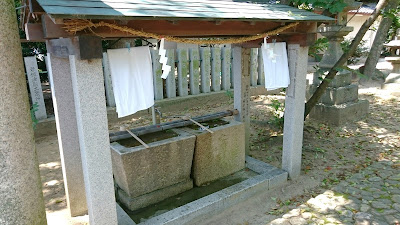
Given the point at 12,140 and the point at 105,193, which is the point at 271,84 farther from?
the point at 12,140

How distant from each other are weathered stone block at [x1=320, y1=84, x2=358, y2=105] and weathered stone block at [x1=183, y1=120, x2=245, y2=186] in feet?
13.1

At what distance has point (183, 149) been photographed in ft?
15.6

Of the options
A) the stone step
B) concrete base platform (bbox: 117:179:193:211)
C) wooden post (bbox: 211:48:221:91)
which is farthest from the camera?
the stone step

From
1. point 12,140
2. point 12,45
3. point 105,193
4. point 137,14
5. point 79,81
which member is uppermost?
point 137,14

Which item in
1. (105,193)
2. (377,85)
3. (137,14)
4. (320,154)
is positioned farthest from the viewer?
(377,85)

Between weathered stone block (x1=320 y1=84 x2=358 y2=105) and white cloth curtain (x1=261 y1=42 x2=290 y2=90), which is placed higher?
white cloth curtain (x1=261 y1=42 x2=290 y2=90)

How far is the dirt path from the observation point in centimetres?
457

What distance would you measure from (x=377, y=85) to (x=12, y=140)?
1382 cm

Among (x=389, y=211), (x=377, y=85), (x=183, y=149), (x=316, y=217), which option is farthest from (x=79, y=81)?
(x=377, y=85)

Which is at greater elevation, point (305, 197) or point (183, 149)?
point (183, 149)

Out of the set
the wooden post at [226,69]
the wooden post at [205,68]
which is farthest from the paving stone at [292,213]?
the wooden post at [226,69]

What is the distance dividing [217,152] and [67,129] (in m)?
2.46

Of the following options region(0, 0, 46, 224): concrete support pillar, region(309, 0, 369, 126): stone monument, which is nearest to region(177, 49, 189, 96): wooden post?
region(309, 0, 369, 126): stone monument

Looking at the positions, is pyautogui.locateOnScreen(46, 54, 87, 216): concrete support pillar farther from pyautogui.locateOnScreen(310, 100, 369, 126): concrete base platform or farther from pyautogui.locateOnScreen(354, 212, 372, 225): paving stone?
pyautogui.locateOnScreen(310, 100, 369, 126): concrete base platform
